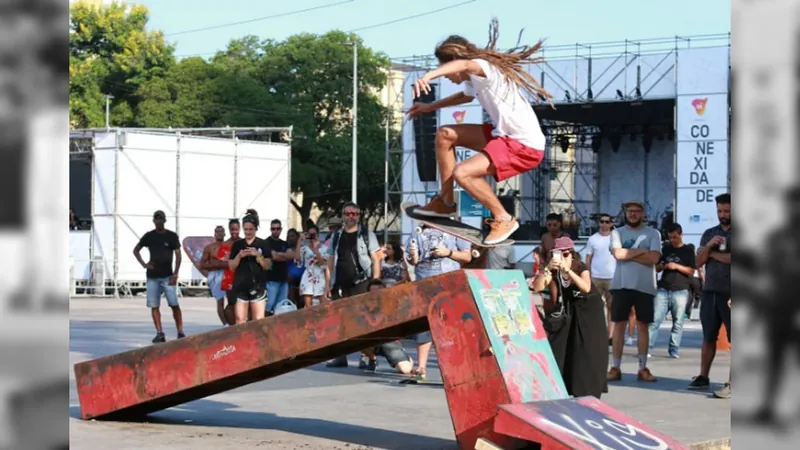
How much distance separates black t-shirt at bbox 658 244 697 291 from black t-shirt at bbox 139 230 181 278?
264 inches

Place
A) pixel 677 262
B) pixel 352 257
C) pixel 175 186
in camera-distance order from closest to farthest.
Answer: pixel 352 257
pixel 677 262
pixel 175 186

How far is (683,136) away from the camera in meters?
33.3

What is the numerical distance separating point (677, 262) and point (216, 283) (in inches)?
247

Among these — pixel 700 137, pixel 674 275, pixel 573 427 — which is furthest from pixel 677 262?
pixel 700 137

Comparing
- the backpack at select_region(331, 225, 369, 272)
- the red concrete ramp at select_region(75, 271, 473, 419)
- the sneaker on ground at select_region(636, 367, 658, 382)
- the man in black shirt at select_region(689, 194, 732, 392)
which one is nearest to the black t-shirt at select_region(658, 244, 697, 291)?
the sneaker on ground at select_region(636, 367, 658, 382)

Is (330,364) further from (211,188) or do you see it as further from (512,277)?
(211,188)

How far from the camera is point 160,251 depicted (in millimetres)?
15227

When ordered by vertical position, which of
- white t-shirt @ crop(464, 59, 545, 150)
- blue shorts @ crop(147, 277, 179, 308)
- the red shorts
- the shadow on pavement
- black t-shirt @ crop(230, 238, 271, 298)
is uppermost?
white t-shirt @ crop(464, 59, 545, 150)

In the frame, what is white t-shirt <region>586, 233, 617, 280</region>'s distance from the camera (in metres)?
14.6

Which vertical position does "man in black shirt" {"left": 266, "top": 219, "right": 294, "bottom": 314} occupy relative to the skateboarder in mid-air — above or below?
below

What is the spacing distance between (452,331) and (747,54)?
5.76m

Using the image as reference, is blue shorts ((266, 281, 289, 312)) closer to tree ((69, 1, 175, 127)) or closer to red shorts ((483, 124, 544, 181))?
red shorts ((483, 124, 544, 181))

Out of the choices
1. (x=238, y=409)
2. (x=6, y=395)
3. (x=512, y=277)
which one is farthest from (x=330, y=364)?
(x=6, y=395)

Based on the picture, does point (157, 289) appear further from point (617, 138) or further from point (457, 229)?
point (617, 138)
